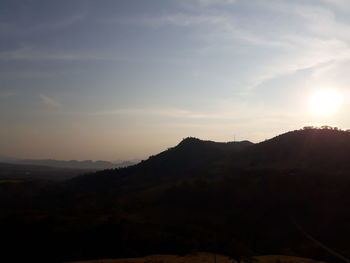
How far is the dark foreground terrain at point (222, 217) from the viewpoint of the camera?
46.3 meters

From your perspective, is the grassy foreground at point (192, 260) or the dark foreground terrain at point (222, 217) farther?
the dark foreground terrain at point (222, 217)

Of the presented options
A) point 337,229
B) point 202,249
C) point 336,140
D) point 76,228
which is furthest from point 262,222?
point 336,140

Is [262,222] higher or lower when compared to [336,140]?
lower

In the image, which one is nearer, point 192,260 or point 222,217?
point 192,260

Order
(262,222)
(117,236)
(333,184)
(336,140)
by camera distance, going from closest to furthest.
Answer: (117,236) → (262,222) → (333,184) → (336,140)

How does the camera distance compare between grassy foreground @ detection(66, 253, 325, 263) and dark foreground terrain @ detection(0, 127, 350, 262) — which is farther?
dark foreground terrain @ detection(0, 127, 350, 262)

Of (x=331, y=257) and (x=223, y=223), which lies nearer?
(x=331, y=257)

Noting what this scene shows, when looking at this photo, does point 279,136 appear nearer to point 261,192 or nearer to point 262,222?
point 261,192

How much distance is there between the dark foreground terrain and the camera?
46312mm

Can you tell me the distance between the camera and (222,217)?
66.4 meters

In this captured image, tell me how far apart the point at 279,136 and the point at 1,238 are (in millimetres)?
91899

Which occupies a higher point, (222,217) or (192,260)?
(222,217)

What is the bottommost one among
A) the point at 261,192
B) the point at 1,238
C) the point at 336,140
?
the point at 1,238

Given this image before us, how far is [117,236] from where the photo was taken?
160ft
